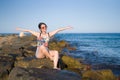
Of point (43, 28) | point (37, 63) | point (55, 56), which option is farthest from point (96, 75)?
point (43, 28)

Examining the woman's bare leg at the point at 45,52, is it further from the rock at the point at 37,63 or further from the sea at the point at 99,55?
the sea at the point at 99,55

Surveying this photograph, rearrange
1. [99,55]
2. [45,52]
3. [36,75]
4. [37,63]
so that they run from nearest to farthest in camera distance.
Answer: [36,75] < [45,52] < [37,63] < [99,55]

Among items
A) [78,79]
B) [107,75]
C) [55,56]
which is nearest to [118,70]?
[107,75]

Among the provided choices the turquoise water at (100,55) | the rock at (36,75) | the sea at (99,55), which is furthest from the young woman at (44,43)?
the turquoise water at (100,55)

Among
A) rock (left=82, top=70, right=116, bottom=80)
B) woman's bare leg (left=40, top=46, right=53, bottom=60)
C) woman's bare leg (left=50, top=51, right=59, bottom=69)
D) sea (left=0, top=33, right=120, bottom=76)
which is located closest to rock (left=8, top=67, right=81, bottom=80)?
woman's bare leg (left=50, top=51, right=59, bottom=69)

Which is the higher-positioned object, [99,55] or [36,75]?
[36,75]

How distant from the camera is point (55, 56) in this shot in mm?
8195

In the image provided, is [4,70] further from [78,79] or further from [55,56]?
[78,79]

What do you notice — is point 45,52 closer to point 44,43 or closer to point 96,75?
point 44,43

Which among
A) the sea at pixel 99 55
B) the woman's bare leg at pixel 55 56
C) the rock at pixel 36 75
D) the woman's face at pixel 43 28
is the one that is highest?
the woman's face at pixel 43 28

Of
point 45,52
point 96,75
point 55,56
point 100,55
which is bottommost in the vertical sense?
point 100,55

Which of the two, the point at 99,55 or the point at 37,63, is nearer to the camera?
the point at 37,63

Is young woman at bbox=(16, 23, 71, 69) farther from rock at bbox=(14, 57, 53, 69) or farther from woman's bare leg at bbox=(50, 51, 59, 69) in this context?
rock at bbox=(14, 57, 53, 69)

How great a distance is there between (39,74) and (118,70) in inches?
368
